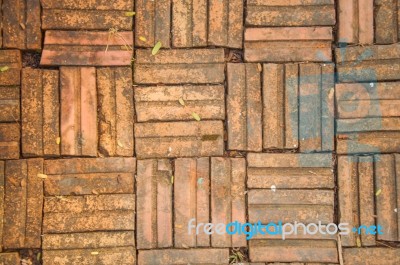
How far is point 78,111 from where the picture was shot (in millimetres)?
2998

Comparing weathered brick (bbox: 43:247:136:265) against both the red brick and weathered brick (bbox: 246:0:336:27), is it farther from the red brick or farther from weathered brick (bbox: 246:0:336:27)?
weathered brick (bbox: 246:0:336:27)

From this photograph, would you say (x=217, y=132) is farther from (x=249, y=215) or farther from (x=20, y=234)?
(x=20, y=234)

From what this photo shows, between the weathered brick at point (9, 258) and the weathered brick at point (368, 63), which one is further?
the weathered brick at point (368, 63)

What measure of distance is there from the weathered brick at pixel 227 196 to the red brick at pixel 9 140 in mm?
1277

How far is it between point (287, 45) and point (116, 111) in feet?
3.96

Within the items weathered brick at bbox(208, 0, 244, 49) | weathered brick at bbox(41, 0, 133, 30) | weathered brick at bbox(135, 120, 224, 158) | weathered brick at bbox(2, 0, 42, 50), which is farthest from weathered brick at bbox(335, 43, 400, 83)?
weathered brick at bbox(2, 0, 42, 50)

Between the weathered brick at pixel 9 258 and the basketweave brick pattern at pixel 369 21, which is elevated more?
the basketweave brick pattern at pixel 369 21

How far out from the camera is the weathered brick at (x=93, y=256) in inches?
116

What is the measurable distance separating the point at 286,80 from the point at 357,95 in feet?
1.55

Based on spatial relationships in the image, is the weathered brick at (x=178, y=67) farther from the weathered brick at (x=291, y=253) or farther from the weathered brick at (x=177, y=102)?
the weathered brick at (x=291, y=253)

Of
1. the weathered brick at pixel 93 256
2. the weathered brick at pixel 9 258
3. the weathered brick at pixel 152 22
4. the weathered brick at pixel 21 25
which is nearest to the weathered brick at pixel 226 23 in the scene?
the weathered brick at pixel 152 22

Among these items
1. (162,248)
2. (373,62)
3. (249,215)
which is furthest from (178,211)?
(373,62)

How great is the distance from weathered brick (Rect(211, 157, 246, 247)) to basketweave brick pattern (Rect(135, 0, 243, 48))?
0.79 metres

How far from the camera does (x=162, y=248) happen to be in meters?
2.98
